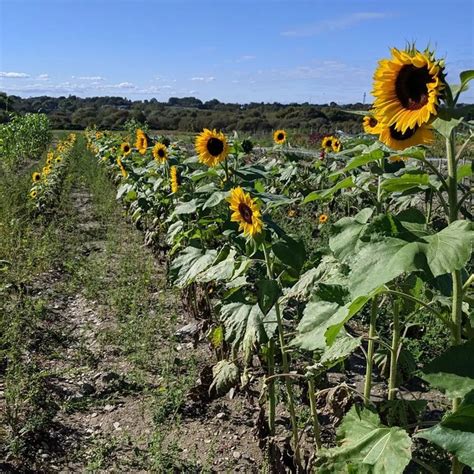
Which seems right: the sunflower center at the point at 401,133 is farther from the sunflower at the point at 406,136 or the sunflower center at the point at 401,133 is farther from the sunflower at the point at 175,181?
the sunflower at the point at 175,181

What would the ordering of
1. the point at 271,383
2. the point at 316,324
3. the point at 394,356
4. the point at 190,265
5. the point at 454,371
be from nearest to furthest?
1. the point at 454,371
2. the point at 316,324
3. the point at 394,356
4. the point at 271,383
5. the point at 190,265

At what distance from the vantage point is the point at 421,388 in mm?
3348

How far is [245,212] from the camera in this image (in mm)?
2398

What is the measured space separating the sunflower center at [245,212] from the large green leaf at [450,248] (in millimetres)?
1185

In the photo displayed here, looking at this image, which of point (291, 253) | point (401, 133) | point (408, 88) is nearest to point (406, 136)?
point (401, 133)

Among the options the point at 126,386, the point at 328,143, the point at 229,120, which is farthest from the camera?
the point at 229,120

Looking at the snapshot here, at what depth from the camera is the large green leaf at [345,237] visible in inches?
58.2

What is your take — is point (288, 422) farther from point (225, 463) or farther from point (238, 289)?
point (238, 289)

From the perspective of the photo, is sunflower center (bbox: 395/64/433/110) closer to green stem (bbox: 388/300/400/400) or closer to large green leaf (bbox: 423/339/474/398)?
large green leaf (bbox: 423/339/474/398)

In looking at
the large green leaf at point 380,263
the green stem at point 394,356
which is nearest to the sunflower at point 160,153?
the green stem at point 394,356

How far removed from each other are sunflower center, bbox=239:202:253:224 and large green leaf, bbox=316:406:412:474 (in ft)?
3.04

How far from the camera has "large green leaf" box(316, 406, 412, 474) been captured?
1372mm

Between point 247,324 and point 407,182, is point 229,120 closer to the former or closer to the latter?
point 247,324

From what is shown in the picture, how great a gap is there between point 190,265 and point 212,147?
70cm
